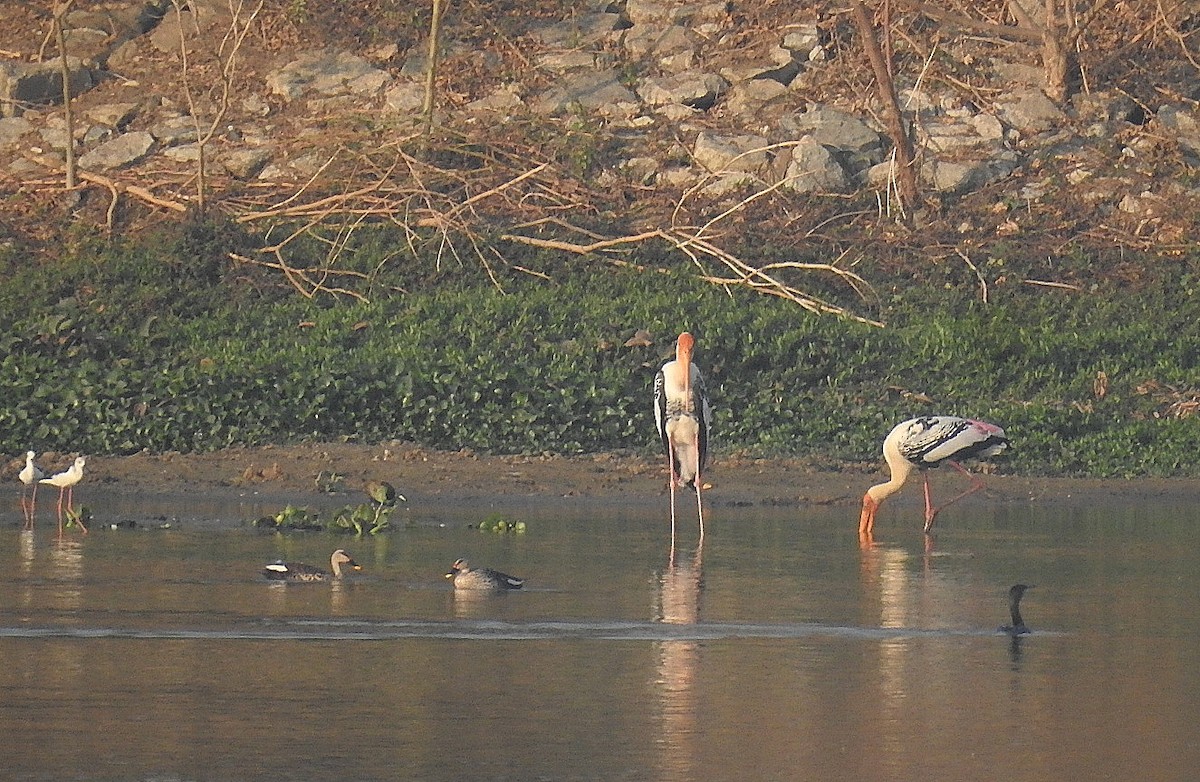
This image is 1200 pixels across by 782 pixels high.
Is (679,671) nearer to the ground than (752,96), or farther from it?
nearer to the ground

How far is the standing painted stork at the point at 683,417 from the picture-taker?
1619 cm

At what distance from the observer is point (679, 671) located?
9.47m

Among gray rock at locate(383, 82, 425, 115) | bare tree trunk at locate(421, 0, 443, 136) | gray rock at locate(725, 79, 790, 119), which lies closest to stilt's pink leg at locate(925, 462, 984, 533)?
bare tree trunk at locate(421, 0, 443, 136)

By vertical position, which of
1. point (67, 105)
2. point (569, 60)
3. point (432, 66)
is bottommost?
point (67, 105)

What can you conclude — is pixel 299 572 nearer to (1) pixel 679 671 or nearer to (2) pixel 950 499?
(1) pixel 679 671

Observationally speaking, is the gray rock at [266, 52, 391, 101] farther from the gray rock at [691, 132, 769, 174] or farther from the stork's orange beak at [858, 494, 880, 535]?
the stork's orange beak at [858, 494, 880, 535]

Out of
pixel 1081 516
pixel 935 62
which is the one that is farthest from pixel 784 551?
pixel 935 62

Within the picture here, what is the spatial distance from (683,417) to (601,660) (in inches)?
259

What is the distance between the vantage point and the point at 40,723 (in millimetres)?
8211

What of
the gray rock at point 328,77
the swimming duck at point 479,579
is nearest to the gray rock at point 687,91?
the gray rock at point 328,77

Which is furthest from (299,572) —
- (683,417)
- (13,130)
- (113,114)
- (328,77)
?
(328,77)

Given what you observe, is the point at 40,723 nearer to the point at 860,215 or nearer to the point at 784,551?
the point at 784,551

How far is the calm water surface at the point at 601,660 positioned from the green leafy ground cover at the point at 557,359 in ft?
12.7

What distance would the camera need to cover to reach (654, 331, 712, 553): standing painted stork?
53.1ft
